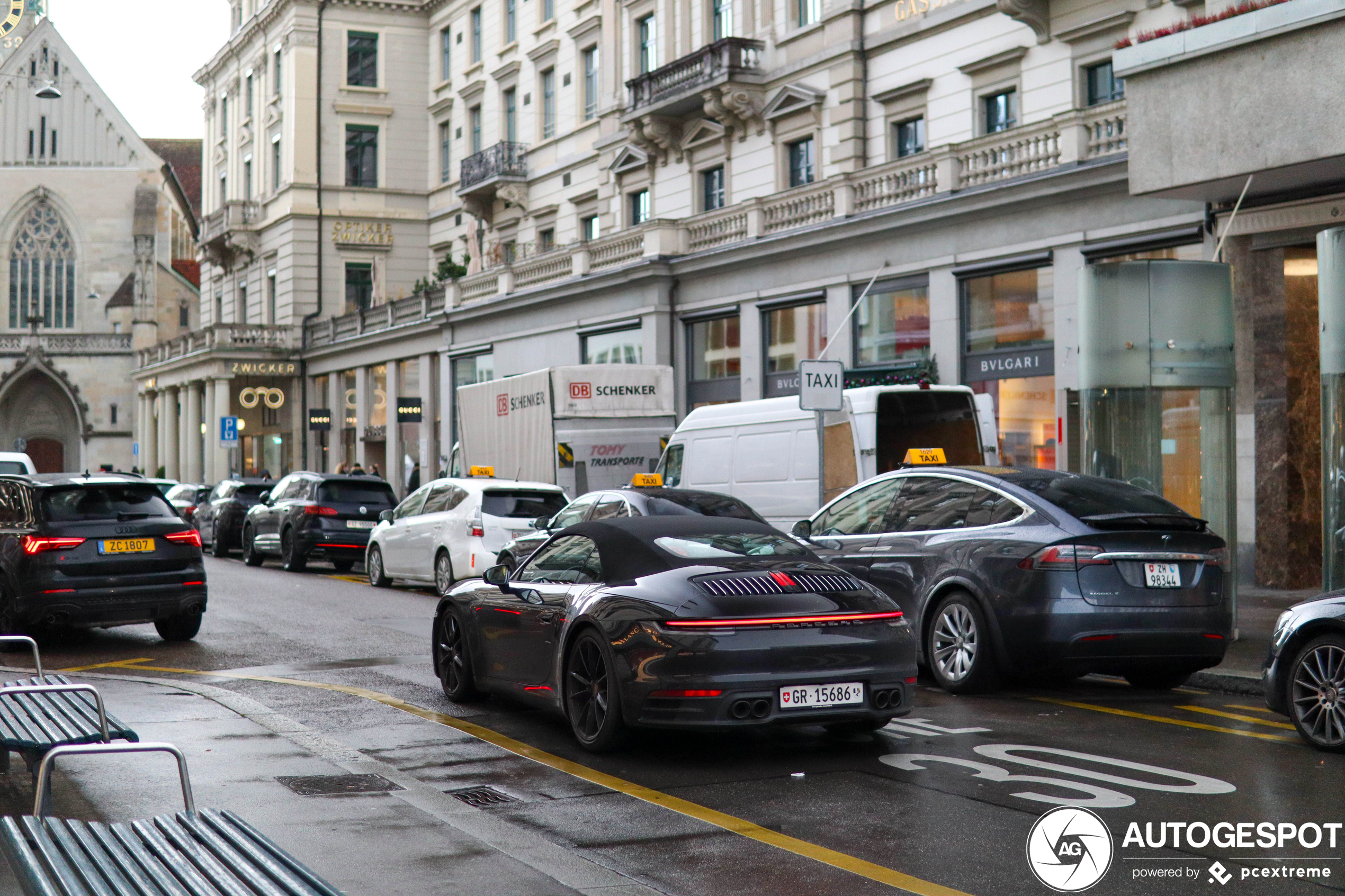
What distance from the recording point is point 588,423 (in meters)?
23.2

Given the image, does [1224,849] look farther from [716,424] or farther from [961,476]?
[716,424]

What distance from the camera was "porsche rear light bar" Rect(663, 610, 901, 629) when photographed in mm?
7617

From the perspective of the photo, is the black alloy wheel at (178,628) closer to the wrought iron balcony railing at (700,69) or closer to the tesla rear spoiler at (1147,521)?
the tesla rear spoiler at (1147,521)

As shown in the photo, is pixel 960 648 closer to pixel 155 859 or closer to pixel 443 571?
pixel 155 859

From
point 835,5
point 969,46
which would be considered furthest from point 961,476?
point 835,5

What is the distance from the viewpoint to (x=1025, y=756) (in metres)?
7.89

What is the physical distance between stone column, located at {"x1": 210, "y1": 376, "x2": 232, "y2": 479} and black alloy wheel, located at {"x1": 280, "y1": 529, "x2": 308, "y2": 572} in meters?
30.2

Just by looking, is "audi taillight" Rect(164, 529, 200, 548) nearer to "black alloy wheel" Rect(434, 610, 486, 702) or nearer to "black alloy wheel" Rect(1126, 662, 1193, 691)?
"black alloy wheel" Rect(434, 610, 486, 702)

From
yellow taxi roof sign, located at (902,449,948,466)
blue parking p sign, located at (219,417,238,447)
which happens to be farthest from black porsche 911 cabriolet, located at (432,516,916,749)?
blue parking p sign, located at (219,417,238,447)

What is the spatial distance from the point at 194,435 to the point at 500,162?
27.4 meters

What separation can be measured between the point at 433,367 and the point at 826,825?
37687 mm

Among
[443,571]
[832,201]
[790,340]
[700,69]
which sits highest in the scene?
[700,69]

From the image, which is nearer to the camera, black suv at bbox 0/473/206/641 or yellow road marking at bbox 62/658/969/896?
yellow road marking at bbox 62/658/969/896

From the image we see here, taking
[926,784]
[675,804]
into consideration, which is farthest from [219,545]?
[926,784]
